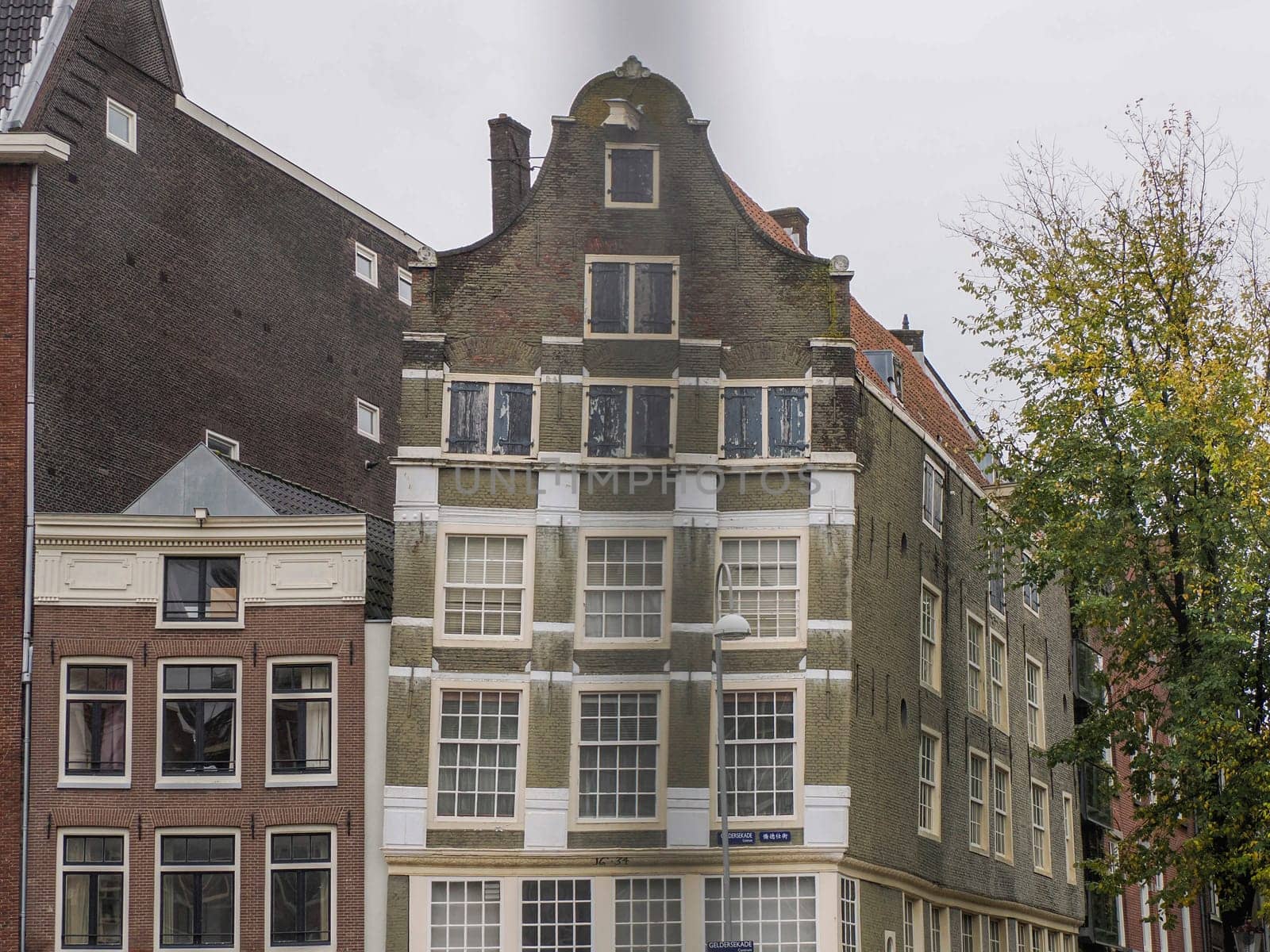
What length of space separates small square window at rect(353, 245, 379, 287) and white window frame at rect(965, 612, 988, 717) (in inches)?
698

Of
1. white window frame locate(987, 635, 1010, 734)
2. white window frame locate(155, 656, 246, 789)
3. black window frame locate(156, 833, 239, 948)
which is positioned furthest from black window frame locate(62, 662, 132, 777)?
white window frame locate(987, 635, 1010, 734)

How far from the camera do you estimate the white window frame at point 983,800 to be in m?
43.9

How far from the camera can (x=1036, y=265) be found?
37562mm

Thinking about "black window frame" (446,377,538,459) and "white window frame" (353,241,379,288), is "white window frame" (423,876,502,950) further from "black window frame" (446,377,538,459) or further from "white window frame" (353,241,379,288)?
"white window frame" (353,241,379,288)

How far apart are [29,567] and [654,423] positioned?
31.4 meters

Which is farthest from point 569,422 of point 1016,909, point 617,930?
point 1016,909

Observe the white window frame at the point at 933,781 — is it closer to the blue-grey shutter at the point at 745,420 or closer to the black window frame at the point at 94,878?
the blue-grey shutter at the point at 745,420

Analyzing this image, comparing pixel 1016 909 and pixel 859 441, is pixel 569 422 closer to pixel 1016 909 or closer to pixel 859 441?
pixel 859 441

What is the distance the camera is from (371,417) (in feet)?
159

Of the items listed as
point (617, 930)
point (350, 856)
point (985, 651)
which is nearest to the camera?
point (617, 930)

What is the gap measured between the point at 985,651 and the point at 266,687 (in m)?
19.1

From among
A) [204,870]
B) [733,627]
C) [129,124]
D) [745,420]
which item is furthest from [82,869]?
[129,124]

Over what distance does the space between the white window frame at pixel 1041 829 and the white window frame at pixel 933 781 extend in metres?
8.31

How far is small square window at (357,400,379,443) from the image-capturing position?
47688 mm
